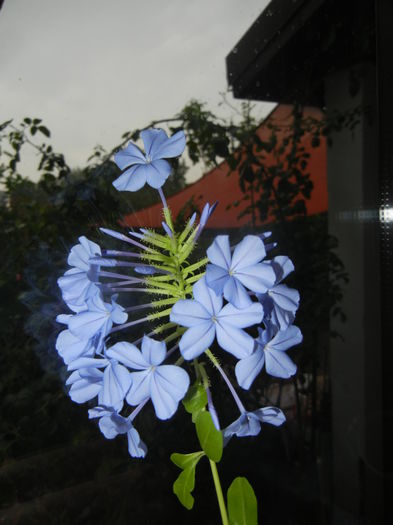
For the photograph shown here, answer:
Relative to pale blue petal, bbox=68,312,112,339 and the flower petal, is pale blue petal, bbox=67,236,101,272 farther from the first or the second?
the flower petal

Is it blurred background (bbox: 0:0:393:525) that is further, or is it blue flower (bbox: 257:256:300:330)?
blurred background (bbox: 0:0:393:525)

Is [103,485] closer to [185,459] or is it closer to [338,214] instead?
[185,459]

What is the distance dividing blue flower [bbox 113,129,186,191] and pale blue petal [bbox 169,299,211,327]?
0.40 feet

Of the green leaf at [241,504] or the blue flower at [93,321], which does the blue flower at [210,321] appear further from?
the green leaf at [241,504]

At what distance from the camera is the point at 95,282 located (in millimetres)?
358

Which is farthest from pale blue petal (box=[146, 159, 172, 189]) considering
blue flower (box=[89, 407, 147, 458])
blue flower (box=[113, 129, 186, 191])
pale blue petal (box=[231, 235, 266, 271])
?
blue flower (box=[89, 407, 147, 458])

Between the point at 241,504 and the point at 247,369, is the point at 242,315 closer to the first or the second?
the point at 247,369

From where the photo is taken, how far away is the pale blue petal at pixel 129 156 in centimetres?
37

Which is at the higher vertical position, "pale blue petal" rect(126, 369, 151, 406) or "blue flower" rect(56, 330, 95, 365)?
"blue flower" rect(56, 330, 95, 365)

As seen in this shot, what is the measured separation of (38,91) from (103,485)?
2.45 feet

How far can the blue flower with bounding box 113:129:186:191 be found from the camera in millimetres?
360

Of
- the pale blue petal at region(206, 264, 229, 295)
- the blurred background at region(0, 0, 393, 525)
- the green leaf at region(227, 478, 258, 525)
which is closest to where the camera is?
the pale blue petal at region(206, 264, 229, 295)

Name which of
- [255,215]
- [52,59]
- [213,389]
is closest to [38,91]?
[52,59]

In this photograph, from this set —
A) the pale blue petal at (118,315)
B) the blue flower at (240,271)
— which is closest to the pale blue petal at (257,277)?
the blue flower at (240,271)
